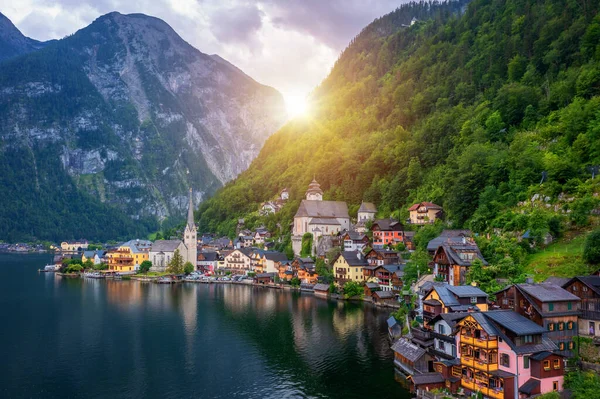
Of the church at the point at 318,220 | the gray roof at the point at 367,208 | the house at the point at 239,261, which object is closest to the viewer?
the gray roof at the point at 367,208

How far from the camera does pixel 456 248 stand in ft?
140

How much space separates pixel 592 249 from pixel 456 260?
1042 centimetres

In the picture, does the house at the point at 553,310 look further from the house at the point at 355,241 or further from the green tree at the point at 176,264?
the green tree at the point at 176,264

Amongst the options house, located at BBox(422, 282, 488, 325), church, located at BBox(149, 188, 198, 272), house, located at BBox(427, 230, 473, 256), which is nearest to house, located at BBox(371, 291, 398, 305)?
house, located at BBox(427, 230, 473, 256)

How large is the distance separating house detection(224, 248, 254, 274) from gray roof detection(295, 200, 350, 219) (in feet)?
40.5

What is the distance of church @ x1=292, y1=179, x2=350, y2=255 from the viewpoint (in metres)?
85.6

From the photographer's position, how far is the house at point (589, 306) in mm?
28016

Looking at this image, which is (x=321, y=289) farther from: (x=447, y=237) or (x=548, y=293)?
(x=548, y=293)

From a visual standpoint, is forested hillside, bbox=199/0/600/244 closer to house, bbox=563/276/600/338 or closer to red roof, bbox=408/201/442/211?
red roof, bbox=408/201/442/211

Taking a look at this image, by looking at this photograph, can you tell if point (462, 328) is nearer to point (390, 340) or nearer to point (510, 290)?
point (510, 290)

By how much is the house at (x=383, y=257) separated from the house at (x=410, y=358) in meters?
28.3

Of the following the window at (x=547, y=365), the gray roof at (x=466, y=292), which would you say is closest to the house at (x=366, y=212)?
the gray roof at (x=466, y=292)

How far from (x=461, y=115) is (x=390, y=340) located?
5082cm

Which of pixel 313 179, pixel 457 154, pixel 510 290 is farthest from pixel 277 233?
pixel 510 290
